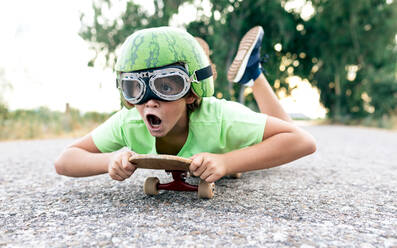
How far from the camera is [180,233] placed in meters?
1.39

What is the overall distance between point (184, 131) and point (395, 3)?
1693 centimetres

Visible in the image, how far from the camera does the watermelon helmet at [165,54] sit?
162 centimetres

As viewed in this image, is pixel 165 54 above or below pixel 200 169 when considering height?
above

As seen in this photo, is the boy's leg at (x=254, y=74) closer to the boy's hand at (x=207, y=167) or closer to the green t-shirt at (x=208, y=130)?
the green t-shirt at (x=208, y=130)

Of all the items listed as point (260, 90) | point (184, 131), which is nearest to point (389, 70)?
point (260, 90)

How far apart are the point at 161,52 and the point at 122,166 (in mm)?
592

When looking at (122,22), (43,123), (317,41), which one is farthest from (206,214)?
(317,41)

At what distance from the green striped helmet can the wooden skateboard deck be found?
1.34 ft

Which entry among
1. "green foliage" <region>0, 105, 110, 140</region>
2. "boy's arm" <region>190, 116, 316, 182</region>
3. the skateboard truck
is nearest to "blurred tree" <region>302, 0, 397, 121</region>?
"green foliage" <region>0, 105, 110, 140</region>

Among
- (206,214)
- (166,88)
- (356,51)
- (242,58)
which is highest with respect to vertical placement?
(356,51)

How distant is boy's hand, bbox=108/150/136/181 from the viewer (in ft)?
5.28

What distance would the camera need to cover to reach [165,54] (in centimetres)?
162

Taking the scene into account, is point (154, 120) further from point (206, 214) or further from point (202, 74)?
point (206, 214)

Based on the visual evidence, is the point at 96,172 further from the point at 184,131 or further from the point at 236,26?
the point at 236,26
